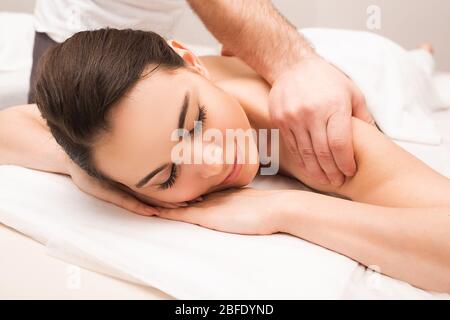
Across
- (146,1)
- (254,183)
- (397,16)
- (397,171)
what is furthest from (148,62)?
(397,16)

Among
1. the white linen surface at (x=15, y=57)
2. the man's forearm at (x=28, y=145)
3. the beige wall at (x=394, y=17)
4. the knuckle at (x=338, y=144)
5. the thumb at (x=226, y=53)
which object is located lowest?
the white linen surface at (x=15, y=57)

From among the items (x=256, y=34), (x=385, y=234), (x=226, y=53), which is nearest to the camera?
(x=385, y=234)

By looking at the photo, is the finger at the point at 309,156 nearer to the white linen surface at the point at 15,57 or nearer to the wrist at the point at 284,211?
the wrist at the point at 284,211

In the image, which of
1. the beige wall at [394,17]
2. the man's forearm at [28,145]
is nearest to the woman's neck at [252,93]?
the man's forearm at [28,145]

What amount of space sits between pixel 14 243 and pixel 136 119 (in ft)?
1.18

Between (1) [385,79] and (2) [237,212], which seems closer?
(2) [237,212]

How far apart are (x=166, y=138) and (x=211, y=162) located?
0.09 metres

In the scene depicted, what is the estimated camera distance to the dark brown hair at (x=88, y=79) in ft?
2.64

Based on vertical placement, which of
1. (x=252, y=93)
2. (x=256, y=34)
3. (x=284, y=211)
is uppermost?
(x=256, y=34)

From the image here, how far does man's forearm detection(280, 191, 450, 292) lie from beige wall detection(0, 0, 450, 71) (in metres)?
1.92

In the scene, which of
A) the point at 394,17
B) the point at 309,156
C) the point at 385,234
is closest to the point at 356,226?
the point at 385,234

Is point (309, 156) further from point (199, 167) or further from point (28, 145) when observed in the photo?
point (28, 145)

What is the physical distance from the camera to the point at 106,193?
0.99m

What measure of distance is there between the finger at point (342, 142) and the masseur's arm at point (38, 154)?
384 millimetres
